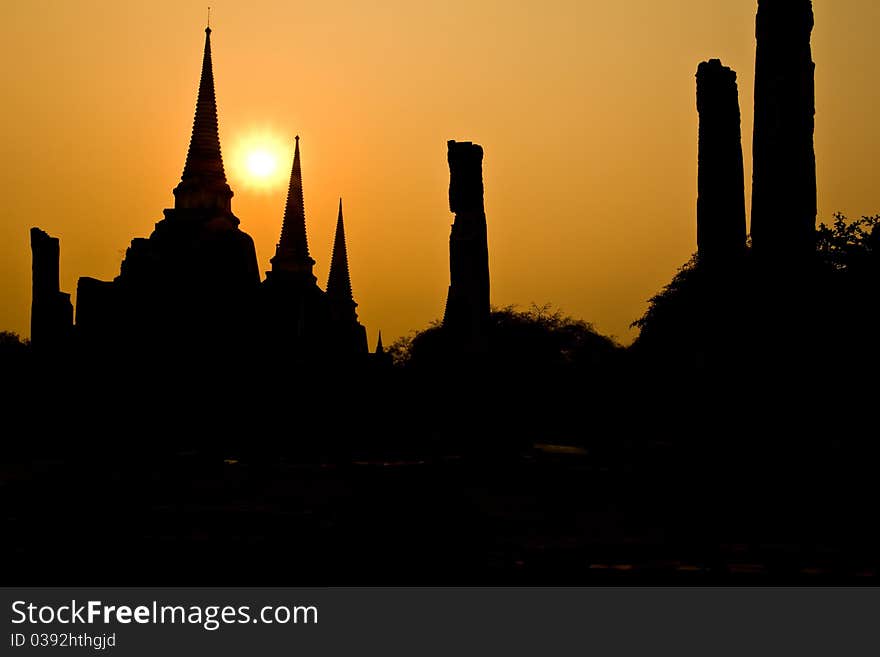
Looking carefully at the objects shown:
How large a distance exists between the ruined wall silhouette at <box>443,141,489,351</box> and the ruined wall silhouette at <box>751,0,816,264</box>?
7.88m

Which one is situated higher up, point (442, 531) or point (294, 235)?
point (294, 235)

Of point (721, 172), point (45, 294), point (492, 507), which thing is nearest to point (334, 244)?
point (45, 294)

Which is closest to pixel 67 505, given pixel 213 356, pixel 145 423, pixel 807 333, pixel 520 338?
pixel 807 333

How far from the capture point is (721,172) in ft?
49.9

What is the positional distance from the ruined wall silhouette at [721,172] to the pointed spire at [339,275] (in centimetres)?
3291

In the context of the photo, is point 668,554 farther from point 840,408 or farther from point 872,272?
point 872,272

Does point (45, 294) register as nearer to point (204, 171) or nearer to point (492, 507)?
point (204, 171)

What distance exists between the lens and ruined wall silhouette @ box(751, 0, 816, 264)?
11.6 m

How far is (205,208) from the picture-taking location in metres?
34.9

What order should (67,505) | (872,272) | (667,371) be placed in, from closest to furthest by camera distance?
(67,505) < (872,272) < (667,371)

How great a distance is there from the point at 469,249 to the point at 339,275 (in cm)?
2957

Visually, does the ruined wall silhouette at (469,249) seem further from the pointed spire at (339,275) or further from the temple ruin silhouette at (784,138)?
the pointed spire at (339,275)

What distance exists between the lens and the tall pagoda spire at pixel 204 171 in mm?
35188

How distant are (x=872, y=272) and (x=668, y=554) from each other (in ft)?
51.8
